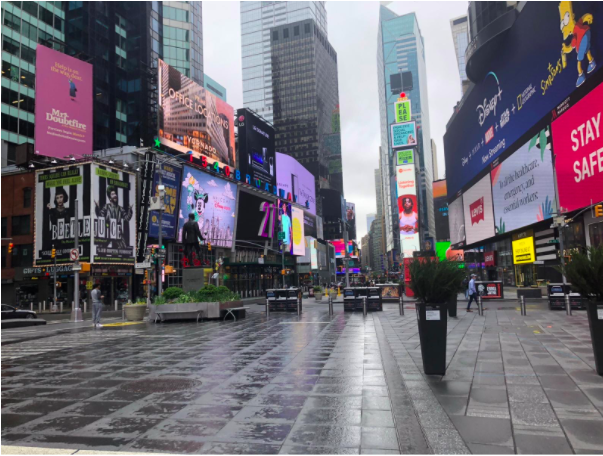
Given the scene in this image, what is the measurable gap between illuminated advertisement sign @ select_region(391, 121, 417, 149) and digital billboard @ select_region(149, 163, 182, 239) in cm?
11649

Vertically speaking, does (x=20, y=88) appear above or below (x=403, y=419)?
above

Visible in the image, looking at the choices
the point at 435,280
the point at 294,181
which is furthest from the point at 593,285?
the point at 294,181

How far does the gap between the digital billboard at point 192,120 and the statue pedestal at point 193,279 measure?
84.8ft

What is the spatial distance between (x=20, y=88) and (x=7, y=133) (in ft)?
22.5

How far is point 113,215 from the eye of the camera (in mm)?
41562

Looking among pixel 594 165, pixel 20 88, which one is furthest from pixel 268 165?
pixel 594 165

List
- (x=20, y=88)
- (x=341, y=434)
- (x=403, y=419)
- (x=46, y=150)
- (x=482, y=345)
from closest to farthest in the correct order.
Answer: (x=341, y=434) < (x=403, y=419) < (x=482, y=345) < (x=46, y=150) < (x=20, y=88)

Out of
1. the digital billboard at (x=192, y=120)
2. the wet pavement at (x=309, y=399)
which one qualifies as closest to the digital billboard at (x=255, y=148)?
the digital billboard at (x=192, y=120)

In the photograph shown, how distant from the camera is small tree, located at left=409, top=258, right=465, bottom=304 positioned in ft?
27.1

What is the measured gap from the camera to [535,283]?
173 ft

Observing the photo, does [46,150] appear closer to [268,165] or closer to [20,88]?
[20,88]

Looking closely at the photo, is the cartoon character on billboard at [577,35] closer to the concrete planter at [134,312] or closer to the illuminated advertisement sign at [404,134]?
the concrete planter at [134,312]

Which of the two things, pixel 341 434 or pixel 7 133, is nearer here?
pixel 341 434

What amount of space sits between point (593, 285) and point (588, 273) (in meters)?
0.23
